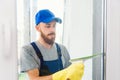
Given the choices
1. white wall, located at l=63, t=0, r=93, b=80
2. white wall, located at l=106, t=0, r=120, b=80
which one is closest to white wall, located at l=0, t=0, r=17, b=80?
white wall, located at l=63, t=0, r=93, b=80

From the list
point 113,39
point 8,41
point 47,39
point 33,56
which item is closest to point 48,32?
point 47,39

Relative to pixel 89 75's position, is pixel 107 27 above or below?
above

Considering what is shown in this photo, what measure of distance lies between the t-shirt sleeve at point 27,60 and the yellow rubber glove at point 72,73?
141mm

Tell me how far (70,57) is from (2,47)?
1.50 ft

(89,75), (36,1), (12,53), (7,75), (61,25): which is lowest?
(89,75)

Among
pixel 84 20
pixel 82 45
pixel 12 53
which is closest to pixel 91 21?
pixel 84 20

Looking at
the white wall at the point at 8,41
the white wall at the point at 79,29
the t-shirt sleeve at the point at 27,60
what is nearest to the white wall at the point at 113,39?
the white wall at the point at 79,29

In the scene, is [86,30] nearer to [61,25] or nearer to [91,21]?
A: [91,21]

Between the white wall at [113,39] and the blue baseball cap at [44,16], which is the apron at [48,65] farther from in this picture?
the white wall at [113,39]

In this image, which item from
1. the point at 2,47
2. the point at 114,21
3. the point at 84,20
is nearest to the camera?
the point at 2,47

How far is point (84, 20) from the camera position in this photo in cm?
148

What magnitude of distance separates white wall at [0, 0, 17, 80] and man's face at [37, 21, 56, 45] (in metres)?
0.19

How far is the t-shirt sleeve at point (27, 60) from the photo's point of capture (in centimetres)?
115

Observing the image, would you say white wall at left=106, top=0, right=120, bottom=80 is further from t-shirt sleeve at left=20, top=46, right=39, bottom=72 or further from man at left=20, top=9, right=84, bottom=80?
t-shirt sleeve at left=20, top=46, right=39, bottom=72
